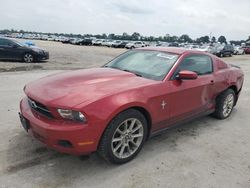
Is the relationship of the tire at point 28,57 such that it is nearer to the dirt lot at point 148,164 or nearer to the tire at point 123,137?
the dirt lot at point 148,164

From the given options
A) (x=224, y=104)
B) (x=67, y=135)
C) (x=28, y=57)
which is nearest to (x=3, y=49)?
(x=28, y=57)

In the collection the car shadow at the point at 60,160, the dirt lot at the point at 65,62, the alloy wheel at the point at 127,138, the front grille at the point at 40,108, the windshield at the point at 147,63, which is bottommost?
the dirt lot at the point at 65,62

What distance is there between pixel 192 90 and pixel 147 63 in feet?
2.85

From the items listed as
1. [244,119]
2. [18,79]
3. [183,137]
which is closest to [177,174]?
[183,137]

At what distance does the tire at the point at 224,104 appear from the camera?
5.39m

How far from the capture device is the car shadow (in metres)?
3.28

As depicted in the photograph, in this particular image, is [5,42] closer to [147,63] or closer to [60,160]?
[147,63]

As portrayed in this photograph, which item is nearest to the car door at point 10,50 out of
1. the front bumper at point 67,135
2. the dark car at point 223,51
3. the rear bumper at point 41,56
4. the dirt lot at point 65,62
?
the dirt lot at point 65,62

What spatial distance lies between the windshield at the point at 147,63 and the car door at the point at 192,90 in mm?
186

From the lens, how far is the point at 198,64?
488 cm

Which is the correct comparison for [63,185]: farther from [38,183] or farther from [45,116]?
[45,116]

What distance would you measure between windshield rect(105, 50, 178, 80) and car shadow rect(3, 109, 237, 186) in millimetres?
1097

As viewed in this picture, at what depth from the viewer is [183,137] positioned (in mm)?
4598

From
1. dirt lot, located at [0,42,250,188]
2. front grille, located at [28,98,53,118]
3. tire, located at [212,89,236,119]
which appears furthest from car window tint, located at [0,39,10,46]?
tire, located at [212,89,236,119]
